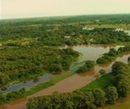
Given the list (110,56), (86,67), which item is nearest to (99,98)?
(86,67)

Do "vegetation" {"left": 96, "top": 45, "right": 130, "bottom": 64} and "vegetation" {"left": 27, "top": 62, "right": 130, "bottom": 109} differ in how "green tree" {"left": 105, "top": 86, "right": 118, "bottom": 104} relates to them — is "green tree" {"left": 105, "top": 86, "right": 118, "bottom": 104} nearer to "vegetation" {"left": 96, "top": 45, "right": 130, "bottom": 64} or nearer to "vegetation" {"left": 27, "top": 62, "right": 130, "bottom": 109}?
"vegetation" {"left": 27, "top": 62, "right": 130, "bottom": 109}

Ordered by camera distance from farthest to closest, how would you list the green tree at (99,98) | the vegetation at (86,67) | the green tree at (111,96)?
the vegetation at (86,67), the green tree at (111,96), the green tree at (99,98)

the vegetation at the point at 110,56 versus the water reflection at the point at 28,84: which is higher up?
the vegetation at the point at 110,56

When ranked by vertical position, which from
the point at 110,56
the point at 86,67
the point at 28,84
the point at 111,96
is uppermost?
the point at 111,96

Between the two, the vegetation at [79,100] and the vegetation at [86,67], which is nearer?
the vegetation at [79,100]

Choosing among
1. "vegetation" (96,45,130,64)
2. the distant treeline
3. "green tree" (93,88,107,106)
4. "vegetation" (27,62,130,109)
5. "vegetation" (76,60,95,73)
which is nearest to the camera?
"vegetation" (27,62,130,109)

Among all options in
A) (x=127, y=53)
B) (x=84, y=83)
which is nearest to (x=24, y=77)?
(x=84, y=83)

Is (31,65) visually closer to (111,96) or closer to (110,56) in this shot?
(110,56)

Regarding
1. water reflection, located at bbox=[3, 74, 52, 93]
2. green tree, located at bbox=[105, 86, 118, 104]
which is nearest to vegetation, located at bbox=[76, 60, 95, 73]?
water reflection, located at bbox=[3, 74, 52, 93]

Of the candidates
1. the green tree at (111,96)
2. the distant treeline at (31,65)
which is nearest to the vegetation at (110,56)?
the distant treeline at (31,65)

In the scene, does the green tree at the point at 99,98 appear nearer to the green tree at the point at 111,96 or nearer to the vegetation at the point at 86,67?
the green tree at the point at 111,96

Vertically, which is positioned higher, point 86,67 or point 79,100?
point 79,100
